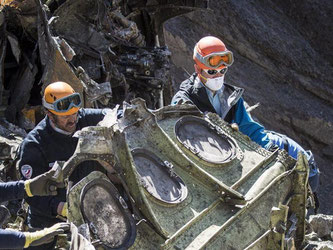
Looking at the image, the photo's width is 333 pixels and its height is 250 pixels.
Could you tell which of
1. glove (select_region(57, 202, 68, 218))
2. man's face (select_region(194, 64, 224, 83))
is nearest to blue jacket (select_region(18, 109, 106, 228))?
glove (select_region(57, 202, 68, 218))

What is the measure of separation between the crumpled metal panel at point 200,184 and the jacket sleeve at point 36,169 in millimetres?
514

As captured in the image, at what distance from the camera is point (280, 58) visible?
17.2 meters

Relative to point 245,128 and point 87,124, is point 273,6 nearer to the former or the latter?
point 245,128

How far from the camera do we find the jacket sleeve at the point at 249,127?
7750 millimetres

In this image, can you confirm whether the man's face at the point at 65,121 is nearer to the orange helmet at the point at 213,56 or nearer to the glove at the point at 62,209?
the glove at the point at 62,209

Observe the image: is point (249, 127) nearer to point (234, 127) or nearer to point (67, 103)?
point (234, 127)

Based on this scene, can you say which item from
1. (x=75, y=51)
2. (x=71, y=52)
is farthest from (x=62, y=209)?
(x=75, y=51)

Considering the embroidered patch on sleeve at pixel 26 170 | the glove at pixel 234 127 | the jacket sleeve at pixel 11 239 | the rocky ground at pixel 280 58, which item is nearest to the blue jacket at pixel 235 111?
the glove at pixel 234 127

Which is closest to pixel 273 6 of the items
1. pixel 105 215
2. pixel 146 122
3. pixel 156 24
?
pixel 156 24

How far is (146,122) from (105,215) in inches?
50.0

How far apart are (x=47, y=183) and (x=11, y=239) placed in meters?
0.56

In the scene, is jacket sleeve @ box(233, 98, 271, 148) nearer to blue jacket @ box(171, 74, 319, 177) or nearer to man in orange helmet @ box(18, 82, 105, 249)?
blue jacket @ box(171, 74, 319, 177)

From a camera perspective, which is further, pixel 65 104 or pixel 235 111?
pixel 235 111

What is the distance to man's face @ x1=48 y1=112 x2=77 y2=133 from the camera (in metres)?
6.62
